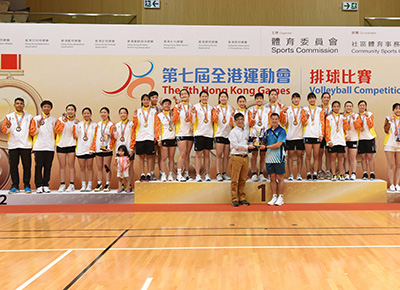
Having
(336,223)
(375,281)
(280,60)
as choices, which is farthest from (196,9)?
(375,281)

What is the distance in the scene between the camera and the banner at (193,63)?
826 centimetres

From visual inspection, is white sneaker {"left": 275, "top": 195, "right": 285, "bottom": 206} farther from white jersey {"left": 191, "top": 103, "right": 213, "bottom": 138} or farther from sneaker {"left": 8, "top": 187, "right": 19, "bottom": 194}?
sneaker {"left": 8, "top": 187, "right": 19, "bottom": 194}

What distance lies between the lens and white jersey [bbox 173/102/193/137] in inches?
295

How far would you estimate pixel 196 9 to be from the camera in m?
9.70

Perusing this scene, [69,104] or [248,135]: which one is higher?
[69,104]

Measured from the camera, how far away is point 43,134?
24.6 ft

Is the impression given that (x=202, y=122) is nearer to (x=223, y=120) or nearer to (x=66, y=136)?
(x=223, y=120)

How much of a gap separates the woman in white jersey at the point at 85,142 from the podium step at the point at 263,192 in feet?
3.78

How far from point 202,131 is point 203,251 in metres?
3.55

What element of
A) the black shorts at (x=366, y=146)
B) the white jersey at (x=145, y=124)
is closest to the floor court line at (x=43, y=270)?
the white jersey at (x=145, y=124)

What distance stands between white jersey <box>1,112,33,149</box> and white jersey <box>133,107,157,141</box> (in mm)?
1966

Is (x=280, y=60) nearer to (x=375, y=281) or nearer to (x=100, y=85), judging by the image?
(x=100, y=85)

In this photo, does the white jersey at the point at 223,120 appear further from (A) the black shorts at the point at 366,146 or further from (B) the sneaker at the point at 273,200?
(A) the black shorts at the point at 366,146

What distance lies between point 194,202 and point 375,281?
4.26 m
